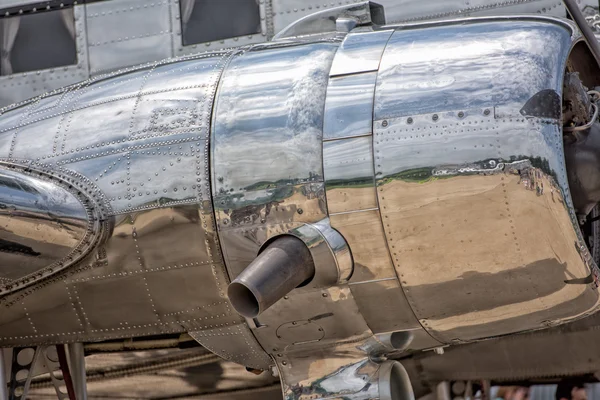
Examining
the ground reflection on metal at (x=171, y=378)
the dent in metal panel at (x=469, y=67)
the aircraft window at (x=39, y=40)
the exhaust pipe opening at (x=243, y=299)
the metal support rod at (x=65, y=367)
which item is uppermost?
the dent in metal panel at (x=469, y=67)

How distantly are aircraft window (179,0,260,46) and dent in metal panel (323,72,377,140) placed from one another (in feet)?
6.28

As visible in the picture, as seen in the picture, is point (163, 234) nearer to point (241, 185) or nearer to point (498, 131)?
point (241, 185)

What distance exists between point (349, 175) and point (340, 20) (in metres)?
1.27

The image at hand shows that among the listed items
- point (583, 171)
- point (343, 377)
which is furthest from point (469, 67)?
point (343, 377)

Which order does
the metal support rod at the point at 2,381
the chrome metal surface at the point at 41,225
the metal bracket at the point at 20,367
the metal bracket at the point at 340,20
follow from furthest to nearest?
the metal bracket at the point at 20,367 → the metal support rod at the point at 2,381 → the metal bracket at the point at 340,20 → the chrome metal surface at the point at 41,225

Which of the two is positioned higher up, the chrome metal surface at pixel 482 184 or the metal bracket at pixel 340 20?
the metal bracket at pixel 340 20

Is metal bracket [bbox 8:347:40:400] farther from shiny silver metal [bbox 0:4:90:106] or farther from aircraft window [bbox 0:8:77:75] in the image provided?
aircraft window [bbox 0:8:77:75]

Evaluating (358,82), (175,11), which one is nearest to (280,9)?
(175,11)

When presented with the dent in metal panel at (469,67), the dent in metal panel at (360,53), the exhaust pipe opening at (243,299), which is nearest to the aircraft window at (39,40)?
the dent in metal panel at (360,53)

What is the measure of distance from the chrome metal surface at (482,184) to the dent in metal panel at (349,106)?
0.07 meters

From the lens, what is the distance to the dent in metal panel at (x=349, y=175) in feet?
19.8

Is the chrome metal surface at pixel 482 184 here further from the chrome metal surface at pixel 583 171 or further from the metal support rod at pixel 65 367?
the metal support rod at pixel 65 367

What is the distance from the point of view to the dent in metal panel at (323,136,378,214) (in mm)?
6027

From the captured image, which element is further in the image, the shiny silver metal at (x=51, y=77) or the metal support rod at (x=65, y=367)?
the shiny silver metal at (x=51, y=77)
